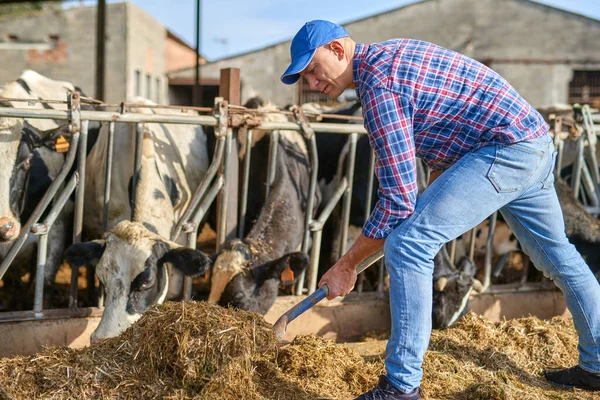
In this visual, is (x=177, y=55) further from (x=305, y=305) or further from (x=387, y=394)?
(x=387, y=394)

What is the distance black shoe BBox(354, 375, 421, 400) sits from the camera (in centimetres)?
293

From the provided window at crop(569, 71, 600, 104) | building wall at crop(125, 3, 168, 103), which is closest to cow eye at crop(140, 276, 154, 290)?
building wall at crop(125, 3, 168, 103)

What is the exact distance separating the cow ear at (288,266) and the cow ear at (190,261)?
1.51 feet

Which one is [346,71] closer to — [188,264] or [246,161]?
[188,264]

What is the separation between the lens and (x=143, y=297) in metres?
4.16

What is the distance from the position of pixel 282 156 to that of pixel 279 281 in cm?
143

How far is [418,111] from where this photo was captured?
9.53 feet

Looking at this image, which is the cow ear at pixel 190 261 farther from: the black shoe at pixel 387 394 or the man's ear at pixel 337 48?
the man's ear at pixel 337 48

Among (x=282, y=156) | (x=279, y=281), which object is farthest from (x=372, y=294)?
(x=282, y=156)

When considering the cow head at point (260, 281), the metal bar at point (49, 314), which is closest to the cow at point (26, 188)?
the metal bar at point (49, 314)

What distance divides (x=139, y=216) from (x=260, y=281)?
1.05 meters

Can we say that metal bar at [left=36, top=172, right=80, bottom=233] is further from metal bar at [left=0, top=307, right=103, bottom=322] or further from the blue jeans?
the blue jeans

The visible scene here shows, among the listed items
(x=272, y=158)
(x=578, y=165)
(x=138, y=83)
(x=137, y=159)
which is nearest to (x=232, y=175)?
(x=272, y=158)

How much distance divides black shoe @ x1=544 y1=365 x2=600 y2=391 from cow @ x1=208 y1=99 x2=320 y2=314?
1674mm
